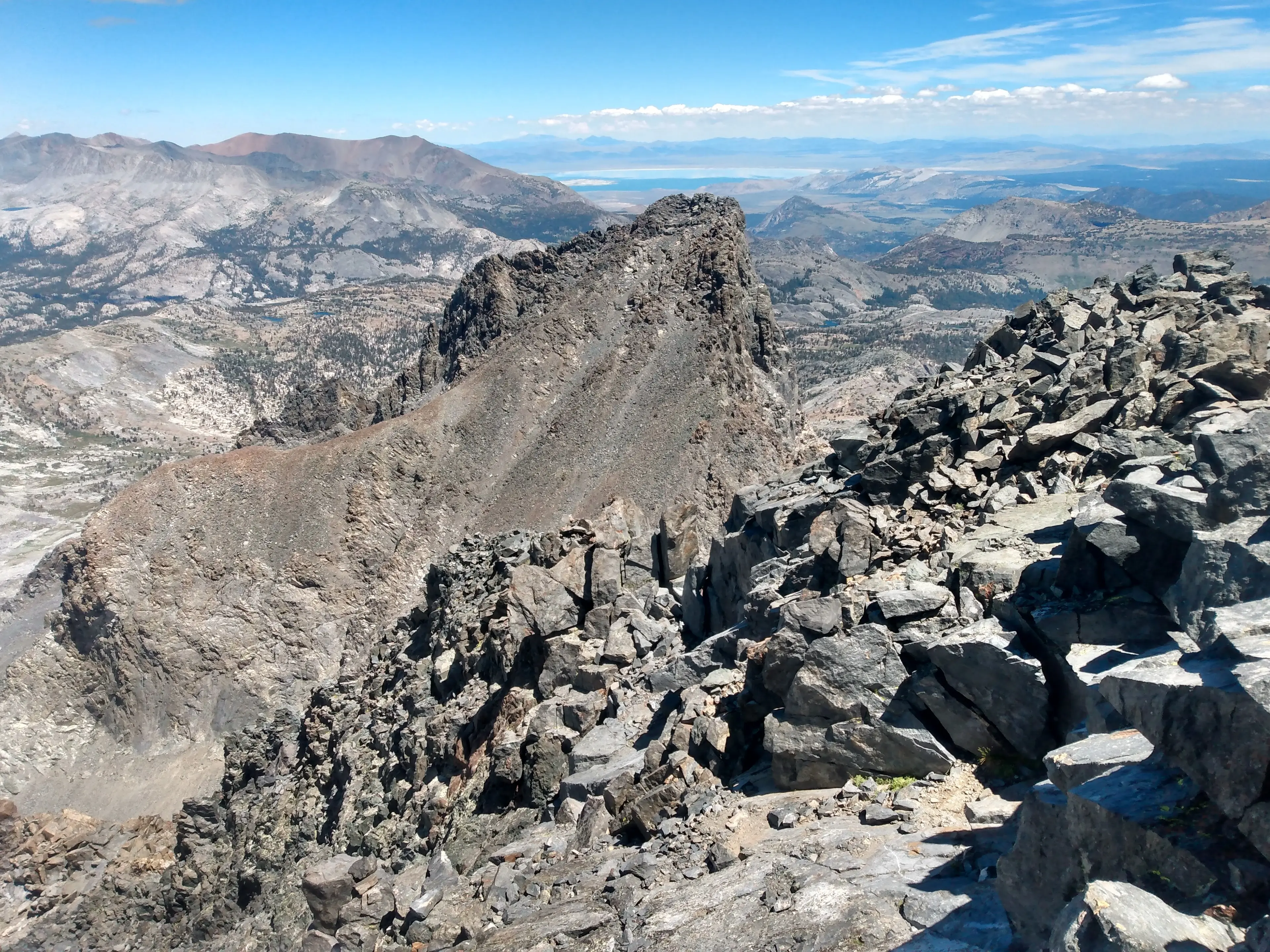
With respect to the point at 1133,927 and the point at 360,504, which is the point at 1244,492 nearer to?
the point at 1133,927

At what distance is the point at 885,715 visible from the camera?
14031 millimetres

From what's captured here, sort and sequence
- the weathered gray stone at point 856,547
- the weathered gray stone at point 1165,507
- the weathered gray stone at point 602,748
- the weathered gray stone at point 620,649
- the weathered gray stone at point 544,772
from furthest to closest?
the weathered gray stone at point 620,649, the weathered gray stone at point 544,772, the weathered gray stone at point 602,748, the weathered gray stone at point 856,547, the weathered gray stone at point 1165,507

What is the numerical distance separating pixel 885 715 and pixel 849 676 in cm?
92

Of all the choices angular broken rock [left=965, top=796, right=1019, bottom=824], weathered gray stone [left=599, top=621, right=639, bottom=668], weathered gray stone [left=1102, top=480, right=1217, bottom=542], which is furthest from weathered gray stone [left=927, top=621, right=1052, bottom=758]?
weathered gray stone [left=599, top=621, right=639, bottom=668]

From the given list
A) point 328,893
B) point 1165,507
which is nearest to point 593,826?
point 328,893

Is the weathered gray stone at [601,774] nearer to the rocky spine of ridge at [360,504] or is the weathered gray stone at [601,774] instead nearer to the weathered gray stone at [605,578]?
the weathered gray stone at [605,578]

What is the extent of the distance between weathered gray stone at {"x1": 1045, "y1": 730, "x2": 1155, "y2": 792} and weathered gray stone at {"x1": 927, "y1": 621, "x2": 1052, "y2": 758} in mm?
2663

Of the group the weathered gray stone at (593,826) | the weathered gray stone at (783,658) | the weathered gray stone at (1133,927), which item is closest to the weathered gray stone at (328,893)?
the weathered gray stone at (593,826)

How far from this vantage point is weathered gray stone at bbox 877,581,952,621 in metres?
15.1

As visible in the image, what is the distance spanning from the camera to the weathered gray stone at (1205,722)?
706cm

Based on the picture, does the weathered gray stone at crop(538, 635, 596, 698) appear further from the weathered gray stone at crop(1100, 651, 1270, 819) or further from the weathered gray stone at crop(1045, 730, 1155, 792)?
the weathered gray stone at crop(1100, 651, 1270, 819)

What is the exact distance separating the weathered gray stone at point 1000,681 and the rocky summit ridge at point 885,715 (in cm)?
5

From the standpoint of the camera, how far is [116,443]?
517ft

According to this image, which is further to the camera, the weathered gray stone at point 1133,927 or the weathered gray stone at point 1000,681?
the weathered gray stone at point 1000,681
